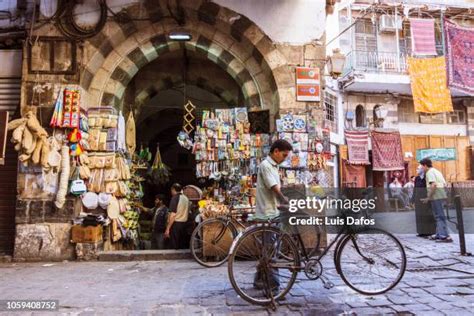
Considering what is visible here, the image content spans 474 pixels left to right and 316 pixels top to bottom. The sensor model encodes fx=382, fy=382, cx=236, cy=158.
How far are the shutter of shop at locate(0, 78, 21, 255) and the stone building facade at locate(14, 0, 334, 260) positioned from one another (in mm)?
710

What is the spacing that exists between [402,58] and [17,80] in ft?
53.9

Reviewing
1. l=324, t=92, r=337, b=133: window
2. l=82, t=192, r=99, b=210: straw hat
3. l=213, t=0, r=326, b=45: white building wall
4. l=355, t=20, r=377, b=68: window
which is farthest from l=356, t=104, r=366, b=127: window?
l=82, t=192, r=99, b=210: straw hat

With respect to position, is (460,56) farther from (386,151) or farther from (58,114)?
(58,114)

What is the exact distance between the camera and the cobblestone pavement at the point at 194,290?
12.7ft

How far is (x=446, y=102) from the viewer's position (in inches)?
659

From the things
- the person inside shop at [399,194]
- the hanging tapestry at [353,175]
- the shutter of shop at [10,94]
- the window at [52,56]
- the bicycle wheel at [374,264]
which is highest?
the window at [52,56]

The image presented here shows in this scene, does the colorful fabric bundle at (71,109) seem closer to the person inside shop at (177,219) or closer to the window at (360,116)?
the person inside shop at (177,219)

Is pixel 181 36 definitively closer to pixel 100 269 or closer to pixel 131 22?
pixel 131 22

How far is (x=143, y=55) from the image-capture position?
790 centimetres

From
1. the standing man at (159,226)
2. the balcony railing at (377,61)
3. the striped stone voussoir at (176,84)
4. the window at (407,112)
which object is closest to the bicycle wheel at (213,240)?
the standing man at (159,226)

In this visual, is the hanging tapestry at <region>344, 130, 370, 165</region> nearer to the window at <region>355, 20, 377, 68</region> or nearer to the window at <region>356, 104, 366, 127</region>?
the window at <region>356, 104, 366, 127</region>

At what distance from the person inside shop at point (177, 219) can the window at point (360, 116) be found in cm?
1277

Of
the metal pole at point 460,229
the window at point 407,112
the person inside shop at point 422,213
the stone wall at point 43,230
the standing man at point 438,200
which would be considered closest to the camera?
the stone wall at point 43,230

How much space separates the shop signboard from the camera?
17.9 m
